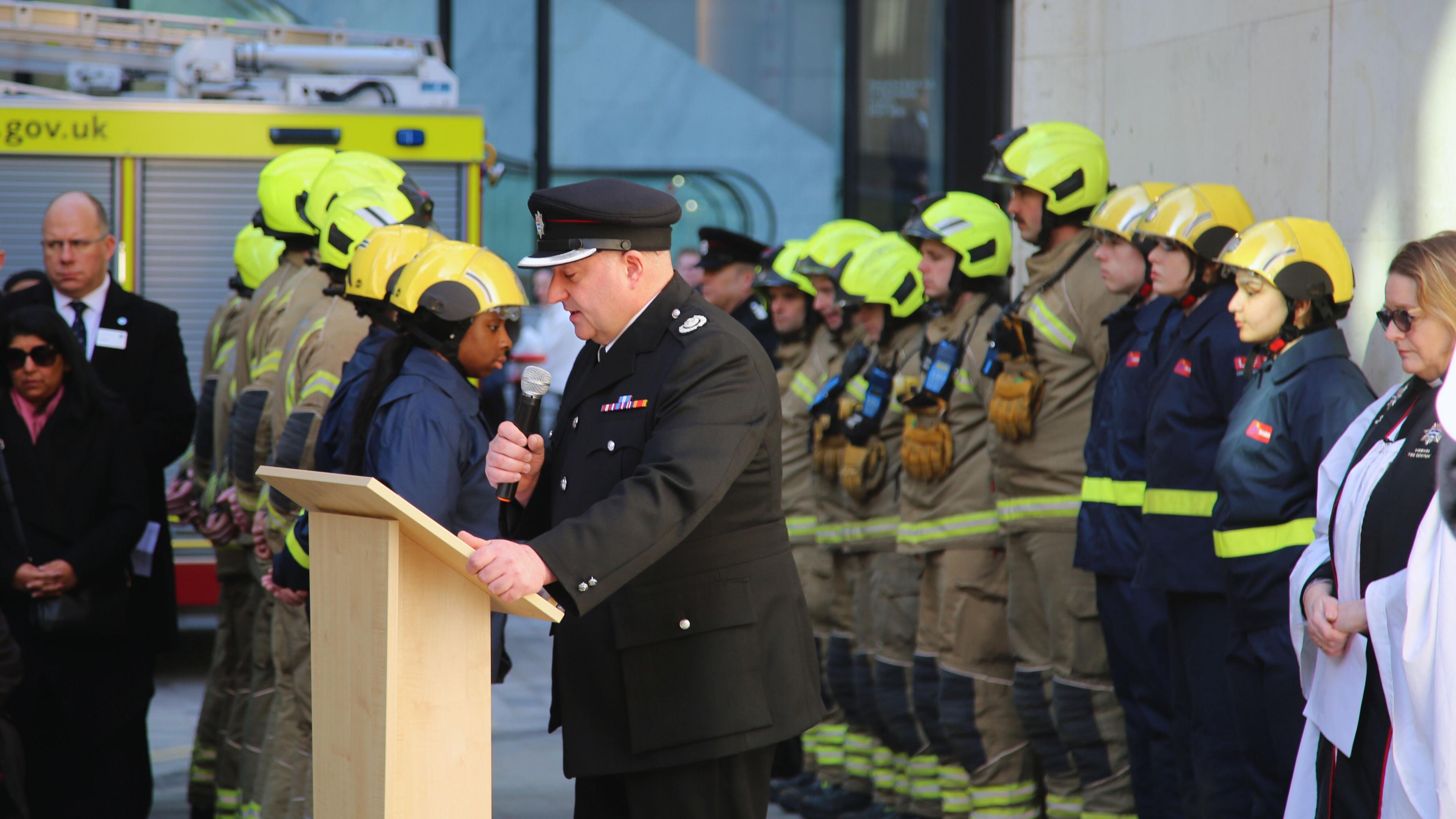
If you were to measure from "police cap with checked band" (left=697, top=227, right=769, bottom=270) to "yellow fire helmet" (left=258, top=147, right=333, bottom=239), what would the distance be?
2.53m

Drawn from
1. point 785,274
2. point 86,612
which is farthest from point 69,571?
point 785,274

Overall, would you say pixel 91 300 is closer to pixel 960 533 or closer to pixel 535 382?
pixel 960 533

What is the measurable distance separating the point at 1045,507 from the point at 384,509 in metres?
3.67

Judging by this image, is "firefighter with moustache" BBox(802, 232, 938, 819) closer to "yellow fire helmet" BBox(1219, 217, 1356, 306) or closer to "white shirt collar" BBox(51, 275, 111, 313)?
"yellow fire helmet" BBox(1219, 217, 1356, 306)

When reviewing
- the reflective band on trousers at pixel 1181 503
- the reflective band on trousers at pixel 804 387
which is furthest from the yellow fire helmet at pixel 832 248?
the reflective band on trousers at pixel 1181 503

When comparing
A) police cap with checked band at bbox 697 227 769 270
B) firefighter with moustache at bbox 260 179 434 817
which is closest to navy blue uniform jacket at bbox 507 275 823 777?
firefighter with moustache at bbox 260 179 434 817

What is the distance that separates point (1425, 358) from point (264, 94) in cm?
757

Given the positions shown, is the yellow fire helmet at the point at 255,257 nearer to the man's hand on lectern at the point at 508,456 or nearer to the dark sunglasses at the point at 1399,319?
the man's hand on lectern at the point at 508,456

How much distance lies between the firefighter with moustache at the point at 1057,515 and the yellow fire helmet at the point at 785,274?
1958 mm

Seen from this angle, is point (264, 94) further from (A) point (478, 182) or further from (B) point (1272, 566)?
(B) point (1272, 566)

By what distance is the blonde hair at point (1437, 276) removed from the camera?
3766mm

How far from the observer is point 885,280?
705cm

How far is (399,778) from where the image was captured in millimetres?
2871

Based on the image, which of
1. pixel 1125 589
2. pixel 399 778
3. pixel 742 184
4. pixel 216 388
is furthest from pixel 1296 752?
pixel 742 184
